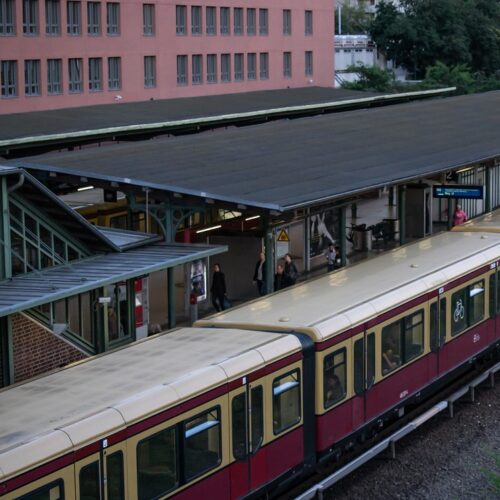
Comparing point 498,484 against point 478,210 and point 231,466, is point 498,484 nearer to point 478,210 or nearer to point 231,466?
point 231,466

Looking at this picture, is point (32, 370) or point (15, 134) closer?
point (32, 370)

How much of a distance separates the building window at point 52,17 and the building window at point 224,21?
1218cm

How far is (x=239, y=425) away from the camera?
43.1ft

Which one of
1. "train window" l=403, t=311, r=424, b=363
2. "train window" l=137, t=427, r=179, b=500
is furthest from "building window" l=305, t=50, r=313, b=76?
"train window" l=137, t=427, r=179, b=500

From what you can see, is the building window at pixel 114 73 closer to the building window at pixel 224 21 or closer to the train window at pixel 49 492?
the building window at pixel 224 21

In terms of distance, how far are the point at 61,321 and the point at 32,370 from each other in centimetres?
164

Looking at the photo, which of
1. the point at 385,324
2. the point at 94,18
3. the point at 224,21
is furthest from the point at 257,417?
the point at 224,21

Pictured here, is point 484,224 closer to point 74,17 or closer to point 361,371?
point 361,371

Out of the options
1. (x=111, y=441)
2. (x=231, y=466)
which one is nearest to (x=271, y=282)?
→ (x=231, y=466)

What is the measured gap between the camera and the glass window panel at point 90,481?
429 inches

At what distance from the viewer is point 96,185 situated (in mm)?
21844

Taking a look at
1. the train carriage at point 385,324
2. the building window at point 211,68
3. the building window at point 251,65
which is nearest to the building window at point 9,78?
the building window at point 211,68

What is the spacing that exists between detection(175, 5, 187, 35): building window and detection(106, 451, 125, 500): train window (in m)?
43.7

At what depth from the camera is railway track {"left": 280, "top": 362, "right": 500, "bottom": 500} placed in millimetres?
14914
